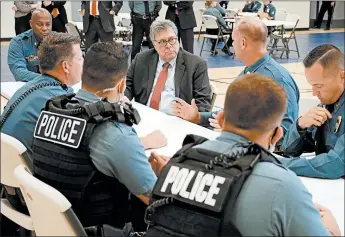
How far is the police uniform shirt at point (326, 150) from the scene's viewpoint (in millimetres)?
2338

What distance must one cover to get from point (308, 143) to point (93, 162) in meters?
1.22

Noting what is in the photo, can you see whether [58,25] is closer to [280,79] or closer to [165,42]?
[165,42]

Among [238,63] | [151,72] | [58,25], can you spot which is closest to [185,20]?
[238,63]

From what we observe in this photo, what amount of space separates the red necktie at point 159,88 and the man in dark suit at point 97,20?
15.8ft

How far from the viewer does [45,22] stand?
4688 millimetres

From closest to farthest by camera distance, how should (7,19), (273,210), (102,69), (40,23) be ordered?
(273,210)
(102,69)
(40,23)
(7,19)

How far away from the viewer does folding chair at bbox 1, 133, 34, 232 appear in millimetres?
2371

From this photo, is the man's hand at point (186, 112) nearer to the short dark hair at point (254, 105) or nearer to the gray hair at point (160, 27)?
the gray hair at point (160, 27)

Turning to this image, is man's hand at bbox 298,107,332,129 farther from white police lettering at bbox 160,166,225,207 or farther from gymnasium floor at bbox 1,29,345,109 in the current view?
gymnasium floor at bbox 1,29,345,109

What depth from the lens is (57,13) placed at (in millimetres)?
A: 8930

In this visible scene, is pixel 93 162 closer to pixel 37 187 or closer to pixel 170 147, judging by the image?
pixel 37 187

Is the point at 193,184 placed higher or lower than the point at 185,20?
higher

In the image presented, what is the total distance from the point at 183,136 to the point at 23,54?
234 centimetres

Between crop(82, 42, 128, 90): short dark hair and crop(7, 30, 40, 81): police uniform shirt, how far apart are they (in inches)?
96.3
